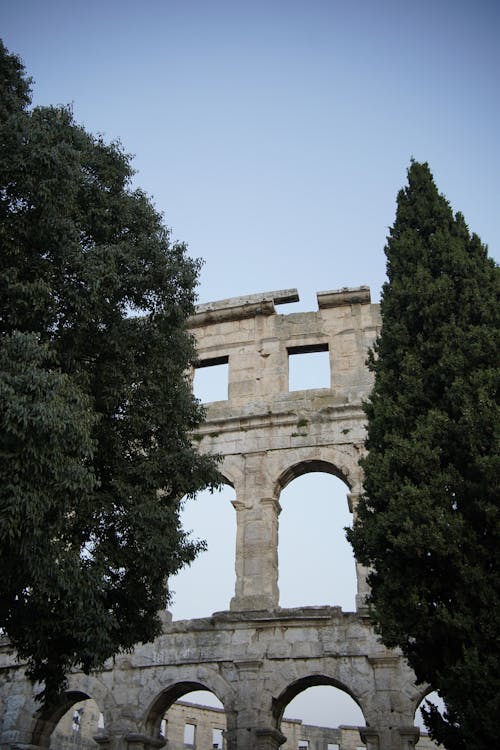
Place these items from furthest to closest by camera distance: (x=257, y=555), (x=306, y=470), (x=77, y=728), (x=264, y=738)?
1. (x=77, y=728)
2. (x=306, y=470)
3. (x=257, y=555)
4. (x=264, y=738)

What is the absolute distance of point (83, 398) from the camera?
8.66m

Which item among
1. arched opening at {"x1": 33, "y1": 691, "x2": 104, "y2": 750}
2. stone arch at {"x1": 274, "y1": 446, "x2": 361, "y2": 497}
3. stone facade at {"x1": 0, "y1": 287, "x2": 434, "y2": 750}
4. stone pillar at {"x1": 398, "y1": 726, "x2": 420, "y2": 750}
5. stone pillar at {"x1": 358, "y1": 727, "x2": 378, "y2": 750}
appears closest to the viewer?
stone pillar at {"x1": 398, "y1": 726, "x2": 420, "y2": 750}

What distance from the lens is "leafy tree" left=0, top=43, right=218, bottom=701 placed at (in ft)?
25.2

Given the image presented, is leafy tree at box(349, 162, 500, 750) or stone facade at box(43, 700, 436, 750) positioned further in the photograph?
stone facade at box(43, 700, 436, 750)

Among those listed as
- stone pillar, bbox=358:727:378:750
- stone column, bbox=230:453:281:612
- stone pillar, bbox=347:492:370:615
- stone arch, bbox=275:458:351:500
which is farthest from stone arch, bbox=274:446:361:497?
stone pillar, bbox=358:727:378:750

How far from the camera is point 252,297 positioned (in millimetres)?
18797

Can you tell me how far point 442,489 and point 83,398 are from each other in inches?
173

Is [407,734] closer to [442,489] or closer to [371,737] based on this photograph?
[371,737]

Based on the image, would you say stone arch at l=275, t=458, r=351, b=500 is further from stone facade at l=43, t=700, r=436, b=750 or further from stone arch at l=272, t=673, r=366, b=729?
stone facade at l=43, t=700, r=436, b=750

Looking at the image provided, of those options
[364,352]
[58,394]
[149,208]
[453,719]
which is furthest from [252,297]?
[453,719]

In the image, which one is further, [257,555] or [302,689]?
[257,555]

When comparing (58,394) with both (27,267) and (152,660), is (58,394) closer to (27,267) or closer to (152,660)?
(27,267)

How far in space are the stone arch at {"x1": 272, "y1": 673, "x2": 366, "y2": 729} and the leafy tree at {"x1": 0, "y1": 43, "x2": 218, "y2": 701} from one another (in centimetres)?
477

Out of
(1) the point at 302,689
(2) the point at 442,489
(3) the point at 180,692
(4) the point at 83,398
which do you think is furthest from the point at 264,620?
(4) the point at 83,398
